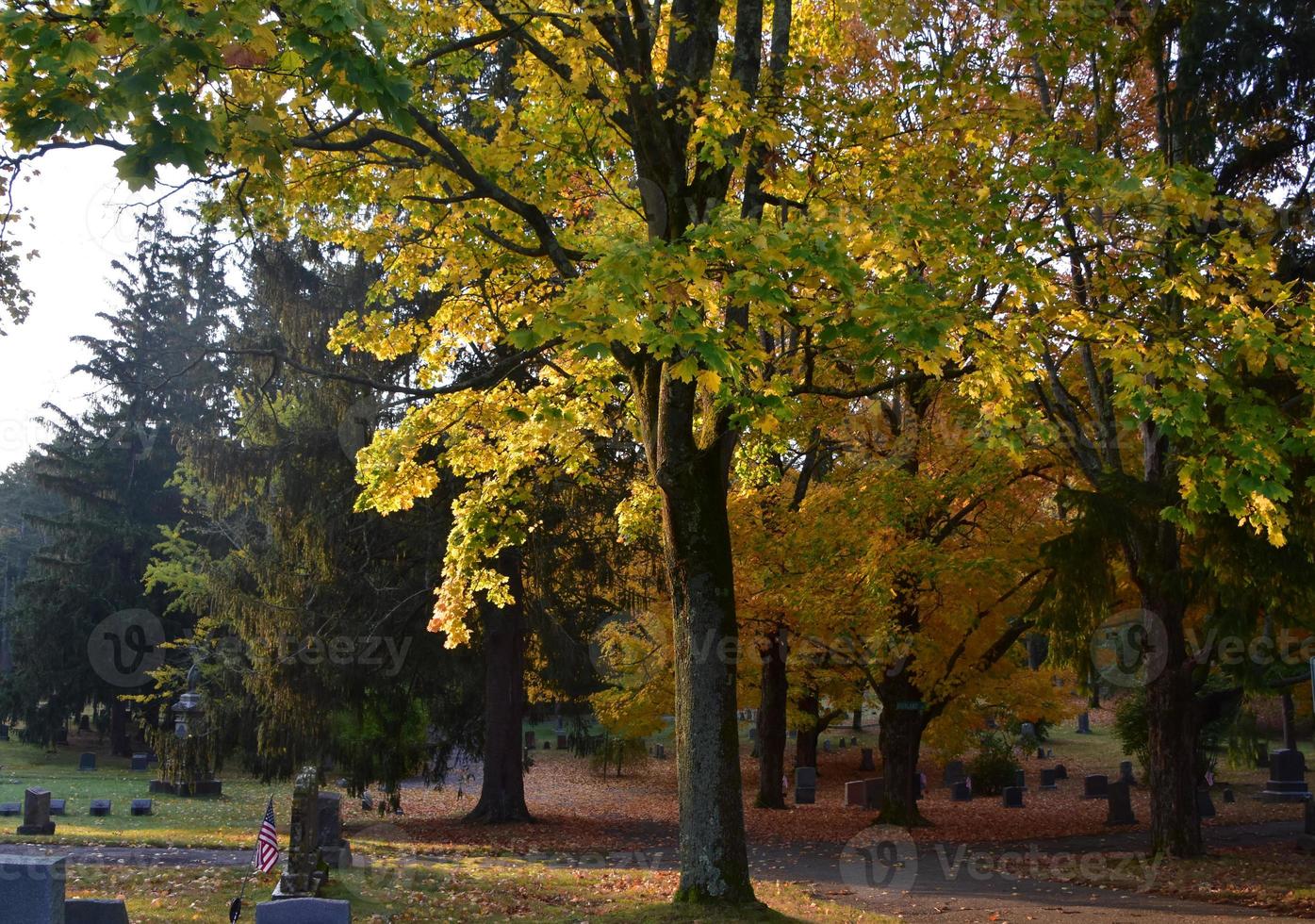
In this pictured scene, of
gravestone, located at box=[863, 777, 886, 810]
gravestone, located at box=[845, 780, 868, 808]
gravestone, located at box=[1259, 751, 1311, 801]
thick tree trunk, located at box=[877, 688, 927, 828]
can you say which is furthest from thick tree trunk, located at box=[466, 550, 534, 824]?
gravestone, located at box=[1259, 751, 1311, 801]

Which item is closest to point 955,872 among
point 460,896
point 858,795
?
point 460,896

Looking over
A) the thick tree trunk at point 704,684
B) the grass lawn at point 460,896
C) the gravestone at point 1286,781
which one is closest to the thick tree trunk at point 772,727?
the grass lawn at point 460,896

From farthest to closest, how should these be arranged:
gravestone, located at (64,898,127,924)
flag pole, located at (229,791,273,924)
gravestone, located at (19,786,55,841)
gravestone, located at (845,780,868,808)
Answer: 1. gravestone, located at (845,780,868,808)
2. gravestone, located at (19,786,55,841)
3. flag pole, located at (229,791,273,924)
4. gravestone, located at (64,898,127,924)

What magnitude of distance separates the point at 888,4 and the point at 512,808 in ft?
59.0

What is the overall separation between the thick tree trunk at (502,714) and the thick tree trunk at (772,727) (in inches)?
228

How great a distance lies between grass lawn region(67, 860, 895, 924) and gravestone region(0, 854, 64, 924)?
3.14 m

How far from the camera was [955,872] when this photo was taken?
51.7ft

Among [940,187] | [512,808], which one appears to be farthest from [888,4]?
[512,808]

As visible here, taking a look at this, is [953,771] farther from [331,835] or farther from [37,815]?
[37,815]

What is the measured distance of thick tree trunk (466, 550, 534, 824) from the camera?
74.8 ft

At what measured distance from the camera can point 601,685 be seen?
1037 inches

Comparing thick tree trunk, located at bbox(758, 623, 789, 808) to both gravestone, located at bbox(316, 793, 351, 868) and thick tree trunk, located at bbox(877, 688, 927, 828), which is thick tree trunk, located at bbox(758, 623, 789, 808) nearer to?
thick tree trunk, located at bbox(877, 688, 927, 828)

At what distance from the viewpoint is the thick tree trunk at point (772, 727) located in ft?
85.7

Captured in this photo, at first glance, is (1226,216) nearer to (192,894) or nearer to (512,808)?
(192,894)
